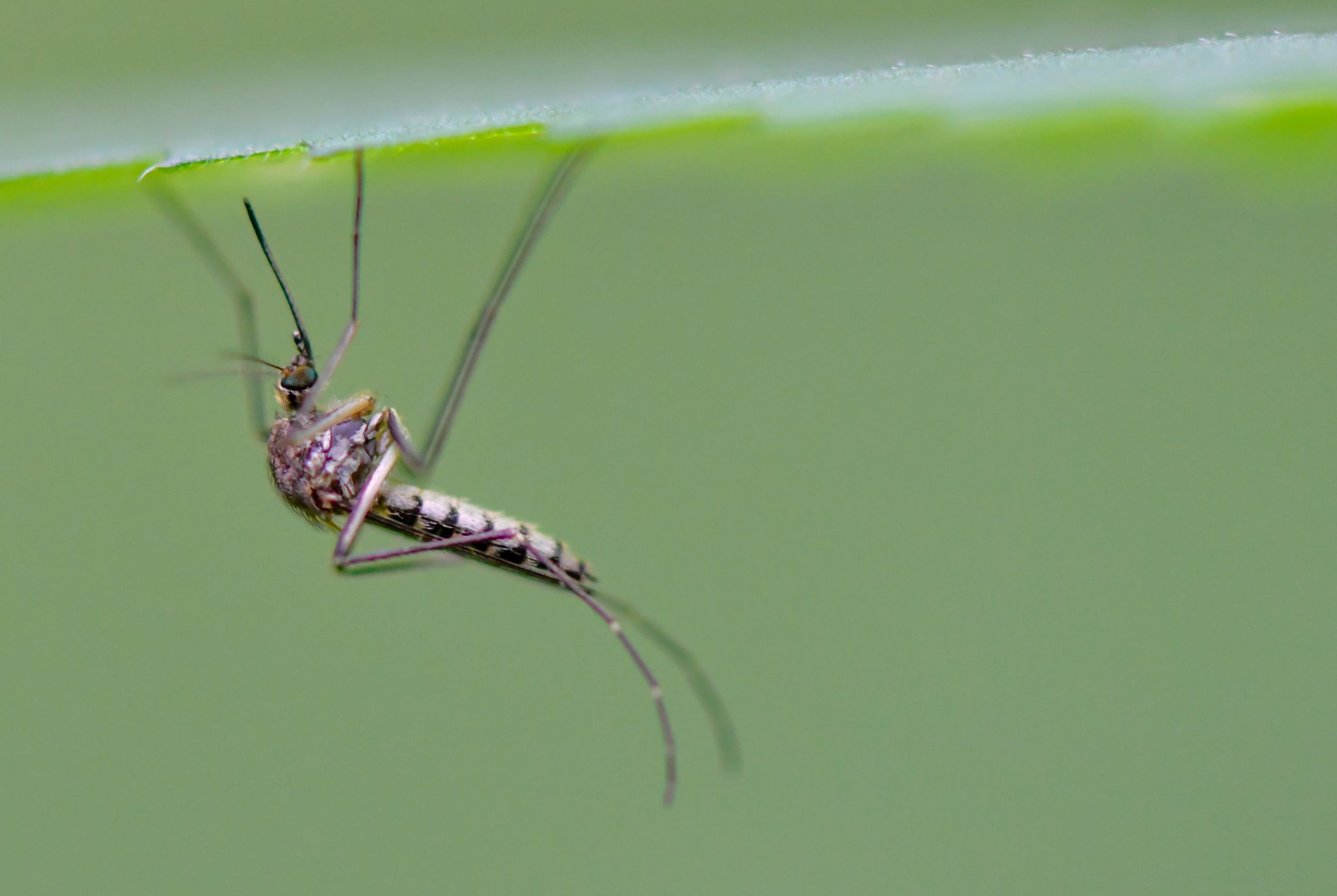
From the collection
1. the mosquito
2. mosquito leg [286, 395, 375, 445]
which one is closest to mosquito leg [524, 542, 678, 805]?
the mosquito

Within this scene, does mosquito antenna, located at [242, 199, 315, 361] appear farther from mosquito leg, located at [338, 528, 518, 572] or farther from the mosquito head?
mosquito leg, located at [338, 528, 518, 572]

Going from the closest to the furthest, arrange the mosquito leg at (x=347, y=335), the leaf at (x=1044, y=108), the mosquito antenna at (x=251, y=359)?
the leaf at (x=1044, y=108) → the mosquito leg at (x=347, y=335) → the mosquito antenna at (x=251, y=359)

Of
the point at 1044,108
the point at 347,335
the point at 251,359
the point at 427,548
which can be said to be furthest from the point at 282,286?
the point at 1044,108

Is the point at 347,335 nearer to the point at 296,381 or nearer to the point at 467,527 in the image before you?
the point at 296,381

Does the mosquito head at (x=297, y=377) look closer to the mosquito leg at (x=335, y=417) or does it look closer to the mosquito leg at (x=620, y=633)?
the mosquito leg at (x=335, y=417)

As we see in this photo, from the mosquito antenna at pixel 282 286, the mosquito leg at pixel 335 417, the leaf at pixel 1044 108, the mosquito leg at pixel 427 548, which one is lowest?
the leaf at pixel 1044 108

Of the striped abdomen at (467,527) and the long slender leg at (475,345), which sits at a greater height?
the long slender leg at (475,345)

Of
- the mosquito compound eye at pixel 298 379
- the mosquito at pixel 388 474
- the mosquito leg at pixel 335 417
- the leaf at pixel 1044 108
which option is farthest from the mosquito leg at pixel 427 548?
the leaf at pixel 1044 108
